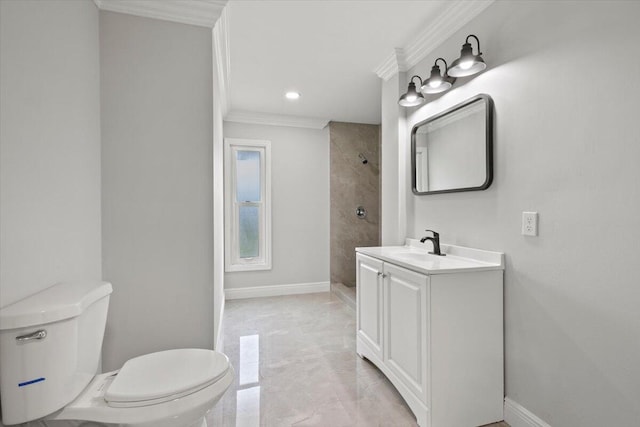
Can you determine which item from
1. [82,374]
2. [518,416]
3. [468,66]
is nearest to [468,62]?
[468,66]

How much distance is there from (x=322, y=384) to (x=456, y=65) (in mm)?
2147

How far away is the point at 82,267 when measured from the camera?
1.53 m

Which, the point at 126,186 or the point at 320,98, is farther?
the point at 320,98

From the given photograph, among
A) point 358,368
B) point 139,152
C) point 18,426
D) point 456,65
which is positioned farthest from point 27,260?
point 456,65

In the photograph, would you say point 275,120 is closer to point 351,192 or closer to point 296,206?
point 296,206

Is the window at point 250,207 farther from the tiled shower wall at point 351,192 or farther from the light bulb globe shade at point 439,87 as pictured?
the light bulb globe shade at point 439,87

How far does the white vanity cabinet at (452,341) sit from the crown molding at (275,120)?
9.45 ft

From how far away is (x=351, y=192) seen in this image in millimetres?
4348

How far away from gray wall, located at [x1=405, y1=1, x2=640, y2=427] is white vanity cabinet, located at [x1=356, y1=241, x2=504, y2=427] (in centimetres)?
10

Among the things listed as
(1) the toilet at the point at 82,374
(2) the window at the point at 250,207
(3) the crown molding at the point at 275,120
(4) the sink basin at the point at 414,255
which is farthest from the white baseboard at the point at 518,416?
(3) the crown molding at the point at 275,120

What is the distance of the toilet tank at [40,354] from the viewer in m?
0.96

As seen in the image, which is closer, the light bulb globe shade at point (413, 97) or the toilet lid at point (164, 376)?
the toilet lid at point (164, 376)

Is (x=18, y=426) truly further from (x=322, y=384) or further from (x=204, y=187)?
(x=322, y=384)

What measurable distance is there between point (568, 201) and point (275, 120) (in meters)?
3.39
